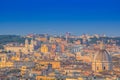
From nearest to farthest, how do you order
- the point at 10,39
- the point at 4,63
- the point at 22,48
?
the point at 4,63 → the point at 22,48 → the point at 10,39

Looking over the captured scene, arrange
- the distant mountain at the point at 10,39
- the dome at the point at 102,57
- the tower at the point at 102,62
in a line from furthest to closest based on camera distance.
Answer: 1. the distant mountain at the point at 10,39
2. the dome at the point at 102,57
3. the tower at the point at 102,62

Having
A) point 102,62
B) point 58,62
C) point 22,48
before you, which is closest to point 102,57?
point 102,62

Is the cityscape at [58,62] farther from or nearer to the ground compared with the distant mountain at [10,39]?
nearer to the ground

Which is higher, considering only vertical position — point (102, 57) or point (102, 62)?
point (102, 57)

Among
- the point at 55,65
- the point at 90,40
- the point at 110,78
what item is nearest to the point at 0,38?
the point at 90,40

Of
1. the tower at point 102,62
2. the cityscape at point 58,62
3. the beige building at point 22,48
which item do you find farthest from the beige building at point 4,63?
the beige building at point 22,48

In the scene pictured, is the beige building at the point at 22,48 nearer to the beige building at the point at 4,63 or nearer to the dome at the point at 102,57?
the beige building at the point at 4,63

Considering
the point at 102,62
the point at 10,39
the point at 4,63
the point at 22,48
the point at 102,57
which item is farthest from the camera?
the point at 10,39

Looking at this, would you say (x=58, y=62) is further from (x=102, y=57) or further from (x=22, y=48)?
(x=22, y=48)

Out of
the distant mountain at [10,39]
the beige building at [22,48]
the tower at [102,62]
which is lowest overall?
the tower at [102,62]

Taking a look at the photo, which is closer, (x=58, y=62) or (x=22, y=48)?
(x=58, y=62)

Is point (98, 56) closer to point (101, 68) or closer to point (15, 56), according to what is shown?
point (101, 68)
